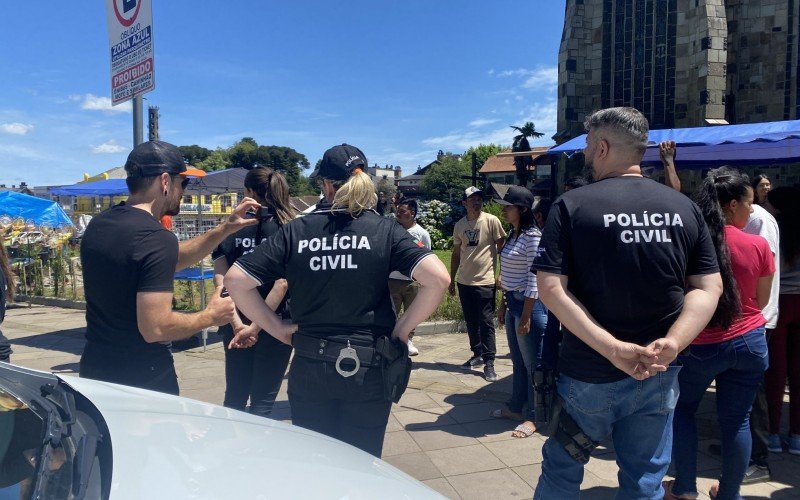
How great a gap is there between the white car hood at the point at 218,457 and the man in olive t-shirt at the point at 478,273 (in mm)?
4087

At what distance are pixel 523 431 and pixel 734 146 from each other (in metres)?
3.47

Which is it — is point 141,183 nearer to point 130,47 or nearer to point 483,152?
point 130,47

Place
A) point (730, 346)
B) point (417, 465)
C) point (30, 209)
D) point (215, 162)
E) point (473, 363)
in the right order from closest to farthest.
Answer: point (730, 346), point (417, 465), point (473, 363), point (30, 209), point (215, 162)

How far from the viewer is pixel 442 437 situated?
171 inches

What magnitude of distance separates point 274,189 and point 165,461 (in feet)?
7.83

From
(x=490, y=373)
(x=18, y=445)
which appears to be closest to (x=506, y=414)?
(x=490, y=373)

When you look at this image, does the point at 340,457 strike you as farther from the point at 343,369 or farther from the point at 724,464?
the point at 724,464

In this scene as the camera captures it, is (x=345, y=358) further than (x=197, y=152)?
No

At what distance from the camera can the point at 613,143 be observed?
226 cm

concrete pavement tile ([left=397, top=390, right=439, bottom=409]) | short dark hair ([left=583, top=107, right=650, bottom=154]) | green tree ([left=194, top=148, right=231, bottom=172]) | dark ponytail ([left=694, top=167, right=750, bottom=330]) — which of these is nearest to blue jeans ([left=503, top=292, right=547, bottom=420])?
concrete pavement tile ([left=397, top=390, right=439, bottom=409])

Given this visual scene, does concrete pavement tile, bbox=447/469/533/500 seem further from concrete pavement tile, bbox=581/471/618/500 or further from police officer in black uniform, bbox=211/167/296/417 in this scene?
police officer in black uniform, bbox=211/167/296/417

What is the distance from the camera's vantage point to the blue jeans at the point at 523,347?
14.5ft

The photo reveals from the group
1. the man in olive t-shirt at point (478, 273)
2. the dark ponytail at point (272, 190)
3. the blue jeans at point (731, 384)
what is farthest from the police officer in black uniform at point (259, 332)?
the man in olive t-shirt at point (478, 273)

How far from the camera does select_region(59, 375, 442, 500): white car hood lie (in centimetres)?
134
